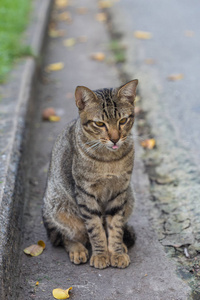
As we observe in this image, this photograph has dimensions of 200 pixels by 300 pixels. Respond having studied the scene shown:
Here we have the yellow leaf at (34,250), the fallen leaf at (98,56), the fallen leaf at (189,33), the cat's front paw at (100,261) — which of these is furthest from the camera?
the fallen leaf at (189,33)

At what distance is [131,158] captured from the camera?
3012 millimetres

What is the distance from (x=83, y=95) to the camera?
9.44 ft

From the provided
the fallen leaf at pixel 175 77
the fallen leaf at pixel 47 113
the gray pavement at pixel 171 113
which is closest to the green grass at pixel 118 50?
the gray pavement at pixel 171 113

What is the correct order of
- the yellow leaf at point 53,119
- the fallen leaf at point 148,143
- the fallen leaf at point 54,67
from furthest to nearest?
the fallen leaf at point 54,67 < the yellow leaf at point 53,119 < the fallen leaf at point 148,143

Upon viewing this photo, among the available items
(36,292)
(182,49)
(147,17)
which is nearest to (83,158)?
(36,292)

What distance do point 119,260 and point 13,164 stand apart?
1.16m

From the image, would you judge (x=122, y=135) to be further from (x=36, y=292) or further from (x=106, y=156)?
(x=36, y=292)

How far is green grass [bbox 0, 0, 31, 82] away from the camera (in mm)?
5633

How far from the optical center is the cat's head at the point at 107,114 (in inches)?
111

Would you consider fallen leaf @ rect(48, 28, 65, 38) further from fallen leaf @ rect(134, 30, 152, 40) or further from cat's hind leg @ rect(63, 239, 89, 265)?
cat's hind leg @ rect(63, 239, 89, 265)

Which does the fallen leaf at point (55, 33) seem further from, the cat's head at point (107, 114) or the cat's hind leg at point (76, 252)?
the cat's hind leg at point (76, 252)

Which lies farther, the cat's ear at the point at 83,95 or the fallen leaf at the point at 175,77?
the fallen leaf at the point at 175,77

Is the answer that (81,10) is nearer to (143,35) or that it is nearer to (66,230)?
(143,35)

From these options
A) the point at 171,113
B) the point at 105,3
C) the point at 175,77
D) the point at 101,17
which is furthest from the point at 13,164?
the point at 105,3
